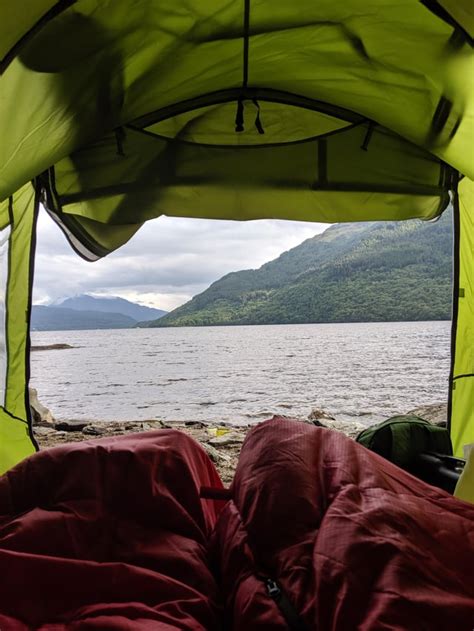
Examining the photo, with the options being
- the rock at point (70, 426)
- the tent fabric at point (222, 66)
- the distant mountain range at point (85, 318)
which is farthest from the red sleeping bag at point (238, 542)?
the distant mountain range at point (85, 318)

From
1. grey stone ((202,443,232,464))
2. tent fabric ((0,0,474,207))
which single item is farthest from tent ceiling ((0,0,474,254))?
grey stone ((202,443,232,464))

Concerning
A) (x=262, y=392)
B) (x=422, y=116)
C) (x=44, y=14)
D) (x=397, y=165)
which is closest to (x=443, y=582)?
(x=44, y=14)

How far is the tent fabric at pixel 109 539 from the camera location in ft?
3.31

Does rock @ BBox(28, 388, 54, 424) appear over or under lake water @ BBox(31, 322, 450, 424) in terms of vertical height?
over

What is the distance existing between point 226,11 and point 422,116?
2.77 ft

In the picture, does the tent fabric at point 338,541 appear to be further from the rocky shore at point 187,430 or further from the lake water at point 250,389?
the lake water at point 250,389

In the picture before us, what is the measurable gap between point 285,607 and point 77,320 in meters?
83.1

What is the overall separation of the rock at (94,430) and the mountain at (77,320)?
67.1m

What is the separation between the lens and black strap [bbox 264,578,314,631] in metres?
0.90

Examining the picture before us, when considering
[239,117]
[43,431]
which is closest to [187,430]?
[43,431]

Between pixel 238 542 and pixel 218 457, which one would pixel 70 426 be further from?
pixel 238 542

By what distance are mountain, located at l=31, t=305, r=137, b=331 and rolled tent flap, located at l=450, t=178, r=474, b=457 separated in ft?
231

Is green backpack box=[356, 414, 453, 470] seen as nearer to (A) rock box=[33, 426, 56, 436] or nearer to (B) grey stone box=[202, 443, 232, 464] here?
(B) grey stone box=[202, 443, 232, 464]

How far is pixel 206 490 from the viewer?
1453mm
